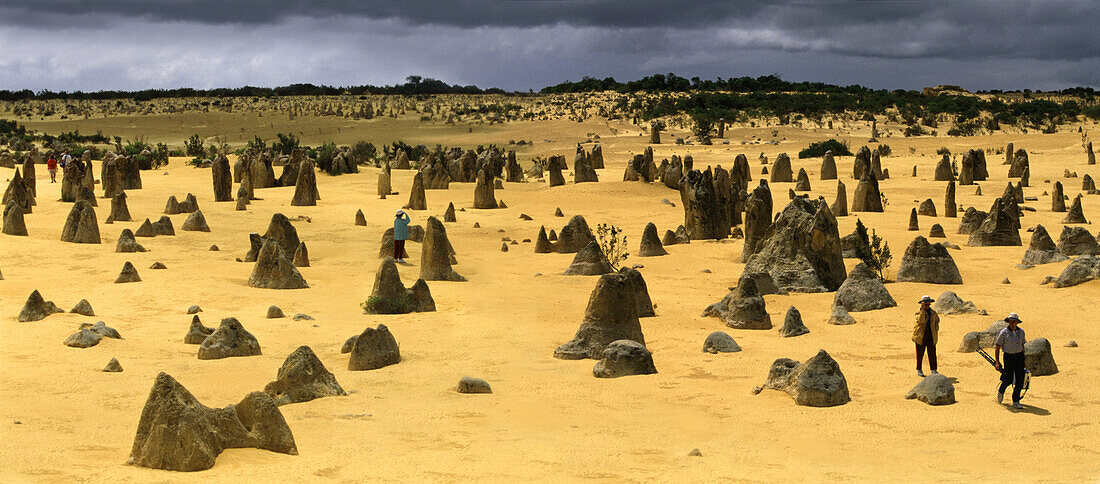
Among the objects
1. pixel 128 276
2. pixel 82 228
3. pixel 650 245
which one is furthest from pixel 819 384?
pixel 82 228

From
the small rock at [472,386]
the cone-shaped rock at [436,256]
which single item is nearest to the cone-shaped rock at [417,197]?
the cone-shaped rock at [436,256]

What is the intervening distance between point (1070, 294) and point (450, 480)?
11.4 metres

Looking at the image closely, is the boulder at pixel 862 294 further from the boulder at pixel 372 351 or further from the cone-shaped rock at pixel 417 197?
the cone-shaped rock at pixel 417 197

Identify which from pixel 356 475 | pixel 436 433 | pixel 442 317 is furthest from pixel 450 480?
pixel 442 317

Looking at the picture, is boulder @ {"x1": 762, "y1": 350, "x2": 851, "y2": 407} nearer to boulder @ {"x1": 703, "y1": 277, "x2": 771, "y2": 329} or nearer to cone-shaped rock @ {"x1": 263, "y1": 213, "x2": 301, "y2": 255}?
boulder @ {"x1": 703, "y1": 277, "x2": 771, "y2": 329}

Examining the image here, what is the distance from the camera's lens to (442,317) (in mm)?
15852

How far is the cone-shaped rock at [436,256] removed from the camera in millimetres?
18938

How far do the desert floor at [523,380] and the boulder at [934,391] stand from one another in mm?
136

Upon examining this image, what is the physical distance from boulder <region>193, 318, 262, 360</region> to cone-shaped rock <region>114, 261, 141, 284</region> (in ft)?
17.4

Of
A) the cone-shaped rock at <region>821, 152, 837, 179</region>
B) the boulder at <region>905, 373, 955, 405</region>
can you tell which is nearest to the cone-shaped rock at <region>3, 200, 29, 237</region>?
the boulder at <region>905, 373, 955, 405</region>

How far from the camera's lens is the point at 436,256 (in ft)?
62.6

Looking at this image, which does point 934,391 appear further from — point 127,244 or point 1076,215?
point 1076,215

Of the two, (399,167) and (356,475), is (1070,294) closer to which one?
(356,475)

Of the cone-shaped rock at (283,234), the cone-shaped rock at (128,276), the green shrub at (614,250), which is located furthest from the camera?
the green shrub at (614,250)
